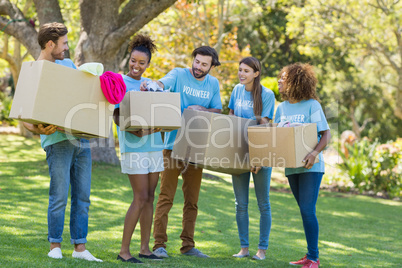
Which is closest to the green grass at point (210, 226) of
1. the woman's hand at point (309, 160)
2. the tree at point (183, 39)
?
the woman's hand at point (309, 160)

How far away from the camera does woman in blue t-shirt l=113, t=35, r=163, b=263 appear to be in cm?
397

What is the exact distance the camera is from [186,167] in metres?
4.57

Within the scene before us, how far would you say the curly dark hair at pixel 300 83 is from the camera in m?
4.25

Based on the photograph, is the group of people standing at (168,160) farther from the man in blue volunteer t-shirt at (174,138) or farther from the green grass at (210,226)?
the green grass at (210,226)

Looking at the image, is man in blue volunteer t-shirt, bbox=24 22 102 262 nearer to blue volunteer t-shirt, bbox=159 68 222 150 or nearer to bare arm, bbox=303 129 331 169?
blue volunteer t-shirt, bbox=159 68 222 150

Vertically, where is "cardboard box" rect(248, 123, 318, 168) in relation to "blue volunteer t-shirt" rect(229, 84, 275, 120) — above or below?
below

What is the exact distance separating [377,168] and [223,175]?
12.2 feet

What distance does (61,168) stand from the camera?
367 centimetres

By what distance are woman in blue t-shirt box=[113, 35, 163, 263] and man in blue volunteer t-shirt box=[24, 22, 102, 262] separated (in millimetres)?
301

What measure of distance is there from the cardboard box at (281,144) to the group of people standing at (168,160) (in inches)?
4.1

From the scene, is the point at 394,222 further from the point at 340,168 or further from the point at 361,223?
the point at 340,168

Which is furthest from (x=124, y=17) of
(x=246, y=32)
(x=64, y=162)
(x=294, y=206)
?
(x=246, y=32)

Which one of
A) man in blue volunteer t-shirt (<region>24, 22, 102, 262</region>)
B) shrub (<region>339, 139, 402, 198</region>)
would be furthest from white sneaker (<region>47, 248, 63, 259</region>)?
shrub (<region>339, 139, 402, 198</region>)

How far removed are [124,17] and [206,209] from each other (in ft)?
13.4
